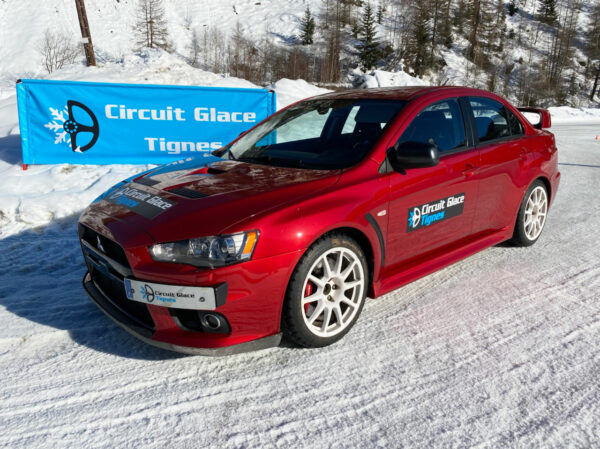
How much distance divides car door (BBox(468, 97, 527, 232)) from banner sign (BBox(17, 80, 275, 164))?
5030 millimetres

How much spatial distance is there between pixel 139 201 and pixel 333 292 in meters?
1.34

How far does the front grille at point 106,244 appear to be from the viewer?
2.75 meters

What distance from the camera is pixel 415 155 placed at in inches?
123

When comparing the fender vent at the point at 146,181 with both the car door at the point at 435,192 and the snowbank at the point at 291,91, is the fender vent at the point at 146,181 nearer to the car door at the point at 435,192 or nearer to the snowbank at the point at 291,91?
the car door at the point at 435,192

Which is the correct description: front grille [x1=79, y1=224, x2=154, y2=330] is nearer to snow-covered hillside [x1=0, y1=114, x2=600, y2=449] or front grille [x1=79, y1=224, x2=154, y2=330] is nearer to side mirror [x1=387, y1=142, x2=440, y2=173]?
snow-covered hillside [x1=0, y1=114, x2=600, y2=449]

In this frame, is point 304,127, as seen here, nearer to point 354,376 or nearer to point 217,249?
point 217,249

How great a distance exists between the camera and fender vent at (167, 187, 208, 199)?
9.50ft

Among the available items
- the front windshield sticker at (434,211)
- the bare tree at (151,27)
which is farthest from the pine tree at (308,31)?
the front windshield sticker at (434,211)

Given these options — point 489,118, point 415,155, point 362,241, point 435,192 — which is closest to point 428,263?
point 435,192

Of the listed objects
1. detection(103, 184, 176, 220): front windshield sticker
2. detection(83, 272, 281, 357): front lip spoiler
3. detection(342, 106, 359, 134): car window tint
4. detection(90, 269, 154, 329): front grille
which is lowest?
detection(83, 272, 281, 357): front lip spoiler

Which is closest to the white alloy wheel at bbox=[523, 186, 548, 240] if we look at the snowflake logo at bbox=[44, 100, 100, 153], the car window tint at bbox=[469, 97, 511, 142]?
the car window tint at bbox=[469, 97, 511, 142]

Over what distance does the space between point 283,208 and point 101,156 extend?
640 centimetres

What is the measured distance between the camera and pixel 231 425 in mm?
2340

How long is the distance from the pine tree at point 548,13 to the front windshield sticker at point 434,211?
89.4 meters
